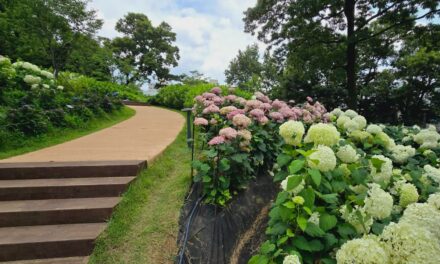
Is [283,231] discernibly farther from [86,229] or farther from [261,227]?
[86,229]

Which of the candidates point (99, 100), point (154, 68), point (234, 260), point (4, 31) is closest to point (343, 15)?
point (99, 100)

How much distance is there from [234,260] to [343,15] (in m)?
12.2

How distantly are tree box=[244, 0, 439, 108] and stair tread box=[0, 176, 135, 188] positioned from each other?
9187mm

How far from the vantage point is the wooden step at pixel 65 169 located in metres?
3.22

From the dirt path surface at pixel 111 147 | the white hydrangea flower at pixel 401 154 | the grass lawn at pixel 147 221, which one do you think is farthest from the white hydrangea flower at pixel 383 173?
the dirt path surface at pixel 111 147

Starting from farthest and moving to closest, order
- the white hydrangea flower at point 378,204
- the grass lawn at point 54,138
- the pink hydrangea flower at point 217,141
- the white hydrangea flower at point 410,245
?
the grass lawn at point 54,138, the pink hydrangea flower at point 217,141, the white hydrangea flower at point 378,204, the white hydrangea flower at point 410,245

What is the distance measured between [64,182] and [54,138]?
2.54 meters

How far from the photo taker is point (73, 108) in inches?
251

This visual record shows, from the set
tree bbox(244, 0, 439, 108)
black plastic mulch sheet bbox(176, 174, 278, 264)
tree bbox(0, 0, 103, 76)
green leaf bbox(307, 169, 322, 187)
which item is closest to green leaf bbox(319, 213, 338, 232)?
green leaf bbox(307, 169, 322, 187)

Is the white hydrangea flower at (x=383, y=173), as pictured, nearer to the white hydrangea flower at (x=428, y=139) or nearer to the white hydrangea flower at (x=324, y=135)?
the white hydrangea flower at (x=324, y=135)

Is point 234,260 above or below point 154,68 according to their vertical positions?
below

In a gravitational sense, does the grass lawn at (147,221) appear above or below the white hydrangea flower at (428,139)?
below

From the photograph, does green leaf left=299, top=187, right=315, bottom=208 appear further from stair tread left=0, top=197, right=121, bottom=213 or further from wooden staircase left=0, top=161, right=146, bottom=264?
stair tread left=0, top=197, right=121, bottom=213

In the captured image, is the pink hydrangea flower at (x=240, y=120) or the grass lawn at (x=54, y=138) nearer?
the pink hydrangea flower at (x=240, y=120)
